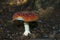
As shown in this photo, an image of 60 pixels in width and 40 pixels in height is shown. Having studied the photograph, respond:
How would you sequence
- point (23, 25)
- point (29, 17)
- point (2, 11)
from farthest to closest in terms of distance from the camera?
point (2, 11), point (23, 25), point (29, 17)

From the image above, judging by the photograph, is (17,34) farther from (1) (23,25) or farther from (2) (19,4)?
(2) (19,4)

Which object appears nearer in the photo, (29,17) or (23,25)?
(29,17)

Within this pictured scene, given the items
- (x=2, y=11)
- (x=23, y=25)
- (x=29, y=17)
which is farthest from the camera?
(x=2, y=11)

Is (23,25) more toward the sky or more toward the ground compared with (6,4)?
more toward the ground

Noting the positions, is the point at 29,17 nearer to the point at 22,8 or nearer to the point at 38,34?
the point at 38,34

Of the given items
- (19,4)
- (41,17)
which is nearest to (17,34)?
(41,17)

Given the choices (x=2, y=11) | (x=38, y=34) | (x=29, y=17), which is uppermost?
(x=2, y=11)
